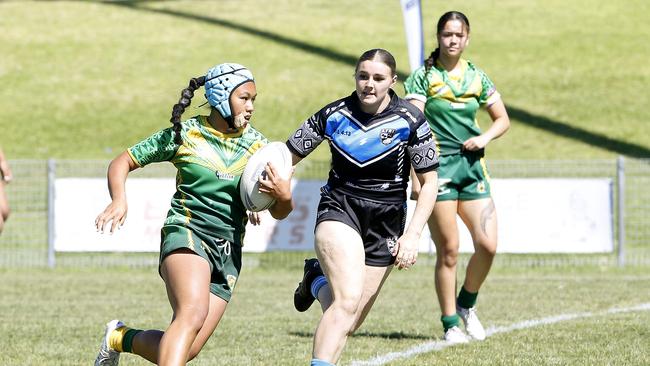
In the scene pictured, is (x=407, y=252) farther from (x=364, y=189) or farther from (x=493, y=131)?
(x=493, y=131)

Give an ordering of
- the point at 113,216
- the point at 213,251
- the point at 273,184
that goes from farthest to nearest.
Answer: the point at 213,251
the point at 273,184
the point at 113,216

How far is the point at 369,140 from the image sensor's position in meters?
6.35

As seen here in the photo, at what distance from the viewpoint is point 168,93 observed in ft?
112

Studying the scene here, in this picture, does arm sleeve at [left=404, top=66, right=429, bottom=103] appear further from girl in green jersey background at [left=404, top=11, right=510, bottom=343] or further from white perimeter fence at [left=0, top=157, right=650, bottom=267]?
white perimeter fence at [left=0, top=157, right=650, bottom=267]

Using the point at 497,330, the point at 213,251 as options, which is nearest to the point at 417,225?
the point at 213,251

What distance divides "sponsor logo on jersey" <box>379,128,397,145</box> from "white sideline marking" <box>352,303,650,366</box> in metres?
1.90

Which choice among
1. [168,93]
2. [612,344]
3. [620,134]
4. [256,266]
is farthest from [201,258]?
[168,93]

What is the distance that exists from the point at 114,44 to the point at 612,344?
107ft

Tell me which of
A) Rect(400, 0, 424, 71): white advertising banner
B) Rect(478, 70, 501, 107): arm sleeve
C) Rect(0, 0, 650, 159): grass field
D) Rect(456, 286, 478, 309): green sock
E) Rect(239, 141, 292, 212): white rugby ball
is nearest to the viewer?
Rect(239, 141, 292, 212): white rugby ball

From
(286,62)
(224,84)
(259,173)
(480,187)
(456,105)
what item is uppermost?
(224,84)

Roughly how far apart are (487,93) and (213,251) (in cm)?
359

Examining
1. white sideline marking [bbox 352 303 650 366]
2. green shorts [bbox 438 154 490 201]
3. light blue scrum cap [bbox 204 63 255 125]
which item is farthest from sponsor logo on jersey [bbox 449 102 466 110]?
light blue scrum cap [bbox 204 63 255 125]

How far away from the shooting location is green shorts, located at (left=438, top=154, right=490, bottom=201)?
8914 mm

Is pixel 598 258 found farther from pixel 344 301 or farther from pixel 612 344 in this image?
pixel 344 301
